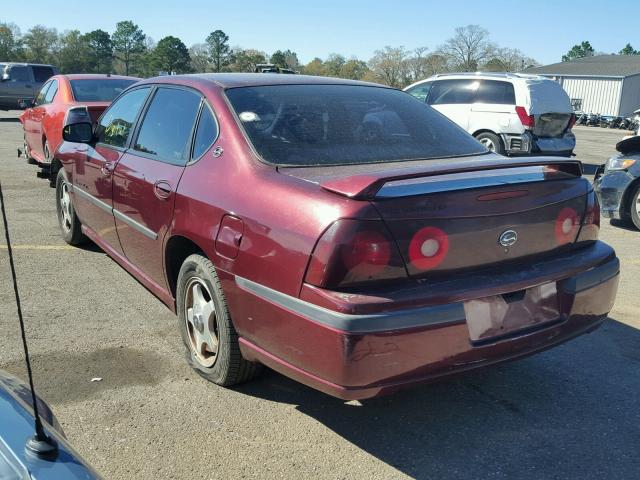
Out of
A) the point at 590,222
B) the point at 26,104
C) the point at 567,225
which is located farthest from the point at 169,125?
the point at 26,104

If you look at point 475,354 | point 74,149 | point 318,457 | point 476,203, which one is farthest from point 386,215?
point 74,149

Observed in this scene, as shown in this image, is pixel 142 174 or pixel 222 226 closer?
pixel 222 226

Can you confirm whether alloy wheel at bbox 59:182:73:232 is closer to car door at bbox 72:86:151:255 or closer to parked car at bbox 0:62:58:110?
car door at bbox 72:86:151:255

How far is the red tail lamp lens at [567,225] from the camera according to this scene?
118 inches

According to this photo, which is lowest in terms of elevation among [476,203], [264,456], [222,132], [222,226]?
[264,456]

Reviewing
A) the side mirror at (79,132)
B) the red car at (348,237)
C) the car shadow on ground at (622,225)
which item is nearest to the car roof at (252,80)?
the red car at (348,237)

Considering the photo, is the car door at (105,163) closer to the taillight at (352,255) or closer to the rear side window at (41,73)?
the taillight at (352,255)

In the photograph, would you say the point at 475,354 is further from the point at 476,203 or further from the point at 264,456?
the point at 264,456

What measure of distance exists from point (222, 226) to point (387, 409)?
4.08ft

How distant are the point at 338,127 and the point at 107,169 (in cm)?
189

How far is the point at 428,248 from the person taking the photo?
8.43 ft

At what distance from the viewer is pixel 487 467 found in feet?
8.79

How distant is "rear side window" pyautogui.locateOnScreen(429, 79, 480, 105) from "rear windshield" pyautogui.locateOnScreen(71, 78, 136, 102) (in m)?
6.24

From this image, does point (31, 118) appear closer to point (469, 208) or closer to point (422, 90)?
point (422, 90)
